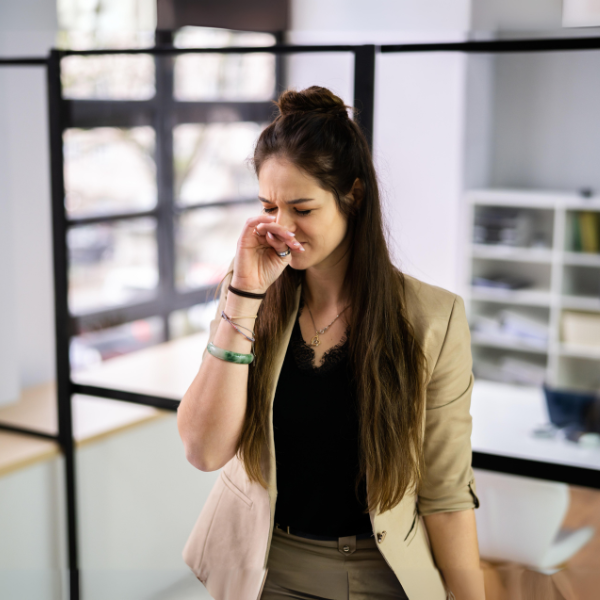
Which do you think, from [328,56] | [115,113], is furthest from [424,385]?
[328,56]

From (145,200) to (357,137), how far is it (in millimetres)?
2479

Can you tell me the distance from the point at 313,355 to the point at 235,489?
280 mm

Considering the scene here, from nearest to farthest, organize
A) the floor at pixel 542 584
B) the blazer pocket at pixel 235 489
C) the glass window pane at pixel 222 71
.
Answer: the floor at pixel 542 584
the blazer pocket at pixel 235 489
the glass window pane at pixel 222 71

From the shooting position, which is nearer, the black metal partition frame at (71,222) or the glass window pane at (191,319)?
the black metal partition frame at (71,222)

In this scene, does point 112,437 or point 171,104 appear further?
point 171,104

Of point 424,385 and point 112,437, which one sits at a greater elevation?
point 424,385

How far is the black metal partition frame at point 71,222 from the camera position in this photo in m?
1.41

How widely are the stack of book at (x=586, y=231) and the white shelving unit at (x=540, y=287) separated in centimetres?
4

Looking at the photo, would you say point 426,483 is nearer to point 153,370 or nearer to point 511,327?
point 153,370

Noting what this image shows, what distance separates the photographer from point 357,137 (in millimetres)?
1081

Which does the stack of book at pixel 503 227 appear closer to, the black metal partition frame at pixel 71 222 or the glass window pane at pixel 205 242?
the glass window pane at pixel 205 242

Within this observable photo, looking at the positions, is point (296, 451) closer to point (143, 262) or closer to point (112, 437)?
point (112, 437)

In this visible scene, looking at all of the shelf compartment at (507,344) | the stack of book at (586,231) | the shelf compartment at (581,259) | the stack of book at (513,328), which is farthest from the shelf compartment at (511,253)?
the shelf compartment at (507,344)

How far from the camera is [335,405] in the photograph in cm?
110
